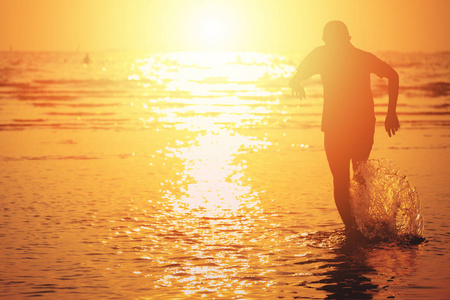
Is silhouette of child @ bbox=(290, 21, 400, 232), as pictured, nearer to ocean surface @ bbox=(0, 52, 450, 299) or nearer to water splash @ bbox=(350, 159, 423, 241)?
water splash @ bbox=(350, 159, 423, 241)

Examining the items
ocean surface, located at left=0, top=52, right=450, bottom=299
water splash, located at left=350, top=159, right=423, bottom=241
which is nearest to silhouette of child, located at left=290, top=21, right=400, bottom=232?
water splash, located at left=350, top=159, right=423, bottom=241

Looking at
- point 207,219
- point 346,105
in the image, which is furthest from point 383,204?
point 207,219

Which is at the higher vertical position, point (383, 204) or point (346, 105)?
point (346, 105)

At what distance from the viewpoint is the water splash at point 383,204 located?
312 inches

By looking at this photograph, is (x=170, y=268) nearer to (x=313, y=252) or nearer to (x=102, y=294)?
(x=102, y=294)

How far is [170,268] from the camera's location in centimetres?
668

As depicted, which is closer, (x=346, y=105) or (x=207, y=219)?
(x=346, y=105)

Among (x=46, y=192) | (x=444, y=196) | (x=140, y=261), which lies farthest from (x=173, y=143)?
(x=140, y=261)

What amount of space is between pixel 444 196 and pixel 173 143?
7.79 m

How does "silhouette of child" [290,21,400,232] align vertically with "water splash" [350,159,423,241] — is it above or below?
above

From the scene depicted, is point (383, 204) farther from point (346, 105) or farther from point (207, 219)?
point (207, 219)

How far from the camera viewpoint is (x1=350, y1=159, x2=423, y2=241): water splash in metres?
7.92

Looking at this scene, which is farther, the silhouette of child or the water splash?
the silhouette of child

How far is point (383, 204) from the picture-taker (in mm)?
8094
